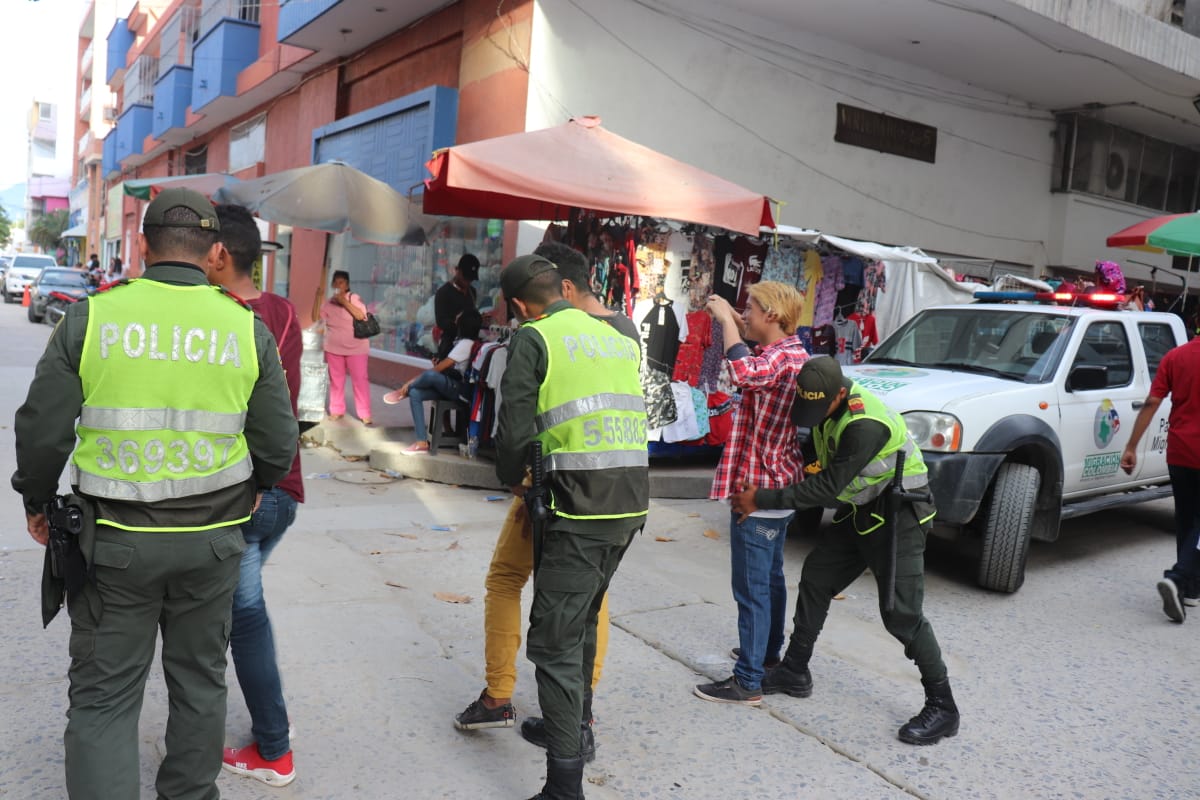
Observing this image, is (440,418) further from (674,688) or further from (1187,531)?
(1187,531)

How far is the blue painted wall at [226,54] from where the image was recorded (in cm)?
1866

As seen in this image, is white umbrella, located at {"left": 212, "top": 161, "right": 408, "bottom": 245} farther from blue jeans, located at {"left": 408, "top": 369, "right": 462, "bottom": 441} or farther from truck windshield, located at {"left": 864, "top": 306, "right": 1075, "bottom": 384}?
truck windshield, located at {"left": 864, "top": 306, "right": 1075, "bottom": 384}

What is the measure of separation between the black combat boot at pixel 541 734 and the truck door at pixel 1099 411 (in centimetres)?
432

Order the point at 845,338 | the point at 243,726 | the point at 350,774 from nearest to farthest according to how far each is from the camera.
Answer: the point at 350,774
the point at 243,726
the point at 845,338

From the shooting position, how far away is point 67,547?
7.71ft

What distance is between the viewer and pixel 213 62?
19.4m

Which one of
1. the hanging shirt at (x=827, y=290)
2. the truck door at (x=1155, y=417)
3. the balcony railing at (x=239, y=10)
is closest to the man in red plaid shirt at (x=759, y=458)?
the truck door at (x=1155, y=417)

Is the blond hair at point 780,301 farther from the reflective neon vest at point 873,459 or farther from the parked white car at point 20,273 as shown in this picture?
the parked white car at point 20,273

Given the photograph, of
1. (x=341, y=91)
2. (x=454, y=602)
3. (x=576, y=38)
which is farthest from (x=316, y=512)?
(x=341, y=91)

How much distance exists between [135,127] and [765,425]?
29912mm

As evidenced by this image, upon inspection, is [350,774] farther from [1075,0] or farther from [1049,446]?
[1075,0]

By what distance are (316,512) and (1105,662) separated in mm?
5048

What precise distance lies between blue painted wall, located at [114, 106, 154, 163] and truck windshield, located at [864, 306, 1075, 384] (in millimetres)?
27548

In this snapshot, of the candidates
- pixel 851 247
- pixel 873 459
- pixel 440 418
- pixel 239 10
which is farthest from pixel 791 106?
pixel 239 10
